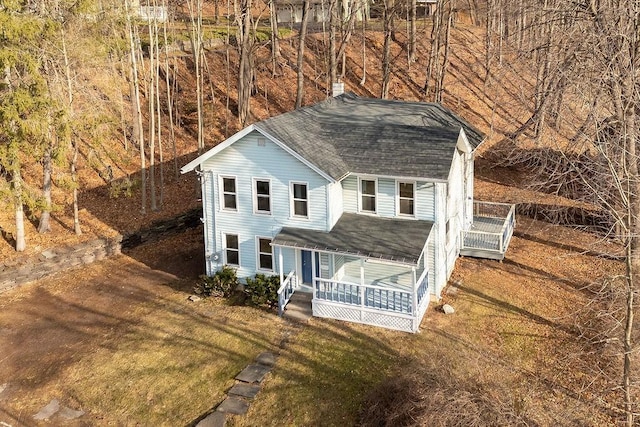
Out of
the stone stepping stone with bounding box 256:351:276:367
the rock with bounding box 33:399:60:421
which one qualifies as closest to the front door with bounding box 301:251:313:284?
the stone stepping stone with bounding box 256:351:276:367

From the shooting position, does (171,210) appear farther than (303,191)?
Yes

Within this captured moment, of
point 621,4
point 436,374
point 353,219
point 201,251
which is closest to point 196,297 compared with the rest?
point 201,251

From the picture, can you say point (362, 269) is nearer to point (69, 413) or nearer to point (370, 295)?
point (370, 295)

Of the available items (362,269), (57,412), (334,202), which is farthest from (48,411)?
(334,202)

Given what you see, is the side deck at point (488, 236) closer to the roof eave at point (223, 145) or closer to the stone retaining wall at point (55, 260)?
the roof eave at point (223, 145)

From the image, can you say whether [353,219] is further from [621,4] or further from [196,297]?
[621,4]

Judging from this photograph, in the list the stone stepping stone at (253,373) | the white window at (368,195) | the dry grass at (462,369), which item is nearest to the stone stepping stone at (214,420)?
the dry grass at (462,369)
